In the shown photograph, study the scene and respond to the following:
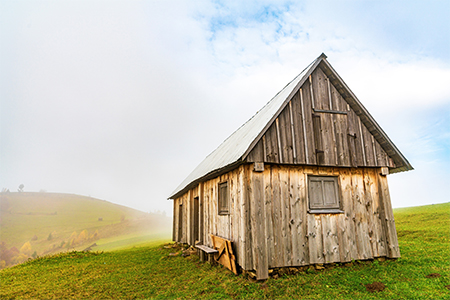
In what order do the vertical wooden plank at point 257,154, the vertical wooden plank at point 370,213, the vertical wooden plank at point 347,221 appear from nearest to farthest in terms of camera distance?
the vertical wooden plank at point 257,154 → the vertical wooden plank at point 347,221 → the vertical wooden plank at point 370,213

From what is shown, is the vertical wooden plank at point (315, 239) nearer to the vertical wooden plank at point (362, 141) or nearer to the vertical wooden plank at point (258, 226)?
the vertical wooden plank at point (258, 226)

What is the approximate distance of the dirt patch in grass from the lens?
6387mm

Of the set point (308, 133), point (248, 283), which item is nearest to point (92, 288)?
point (248, 283)

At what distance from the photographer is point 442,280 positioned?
22.4 ft

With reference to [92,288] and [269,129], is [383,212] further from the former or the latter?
[92,288]

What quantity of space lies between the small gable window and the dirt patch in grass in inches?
92.1

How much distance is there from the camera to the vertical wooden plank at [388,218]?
342 inches

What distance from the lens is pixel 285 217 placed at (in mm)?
7695

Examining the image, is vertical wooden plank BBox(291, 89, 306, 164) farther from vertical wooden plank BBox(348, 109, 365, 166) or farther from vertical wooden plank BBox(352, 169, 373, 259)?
vertical wooden plank BBox(352, 169, 373, 259)

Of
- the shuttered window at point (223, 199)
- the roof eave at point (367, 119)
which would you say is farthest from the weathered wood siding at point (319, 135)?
the shuttered window at point (223, 199)

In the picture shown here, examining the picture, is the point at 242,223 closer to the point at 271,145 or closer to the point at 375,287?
the point at 271,145

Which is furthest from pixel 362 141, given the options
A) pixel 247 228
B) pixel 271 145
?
pixel 247 228

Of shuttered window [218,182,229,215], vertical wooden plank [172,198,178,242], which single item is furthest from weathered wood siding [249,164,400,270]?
vertical wooden plank [172,198,178,242]

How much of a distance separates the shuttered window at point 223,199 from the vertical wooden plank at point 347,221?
13.5 ft
